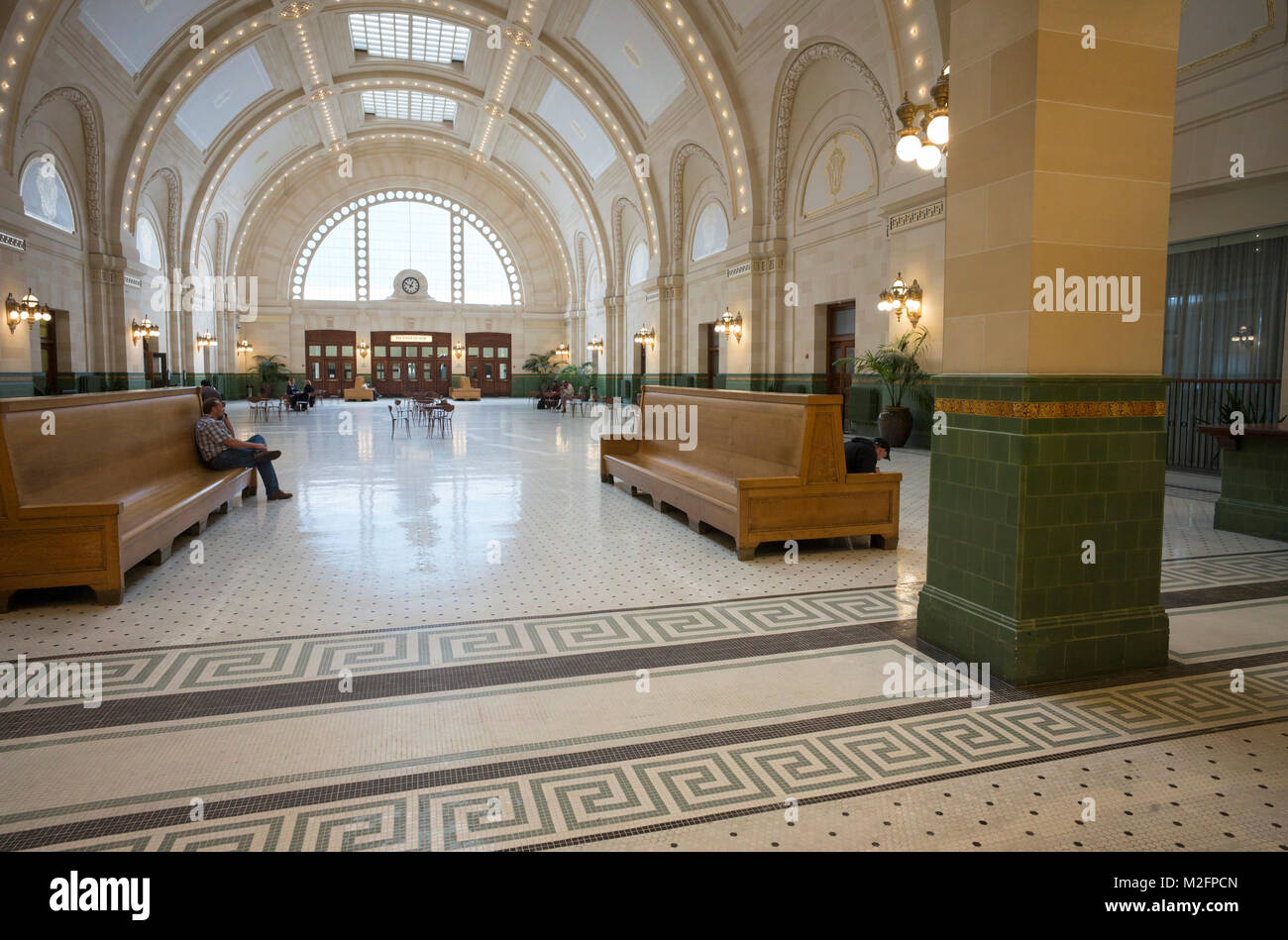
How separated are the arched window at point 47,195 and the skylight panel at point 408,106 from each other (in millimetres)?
14169

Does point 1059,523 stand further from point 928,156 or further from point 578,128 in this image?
point 578,128

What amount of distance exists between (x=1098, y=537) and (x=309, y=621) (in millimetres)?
4200

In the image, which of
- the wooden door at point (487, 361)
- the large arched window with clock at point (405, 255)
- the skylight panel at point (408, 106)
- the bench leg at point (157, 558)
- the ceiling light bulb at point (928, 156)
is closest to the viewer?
the bench leg at point (157, 558)

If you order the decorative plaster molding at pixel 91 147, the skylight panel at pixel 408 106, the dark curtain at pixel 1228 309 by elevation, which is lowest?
the dark curtain at pixel 1228 309

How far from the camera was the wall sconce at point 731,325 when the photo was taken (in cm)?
1956

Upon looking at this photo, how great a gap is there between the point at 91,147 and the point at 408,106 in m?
15.3

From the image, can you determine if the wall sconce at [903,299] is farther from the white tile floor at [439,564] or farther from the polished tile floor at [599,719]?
the polished tile floor at [599,719]

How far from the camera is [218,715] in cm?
335

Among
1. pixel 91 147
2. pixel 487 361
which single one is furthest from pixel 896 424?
pixel 487 361

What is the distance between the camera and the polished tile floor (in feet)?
8.32

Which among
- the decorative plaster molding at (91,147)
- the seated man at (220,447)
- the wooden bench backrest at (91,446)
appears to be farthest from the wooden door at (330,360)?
the wooden bench backrest at (91,446)

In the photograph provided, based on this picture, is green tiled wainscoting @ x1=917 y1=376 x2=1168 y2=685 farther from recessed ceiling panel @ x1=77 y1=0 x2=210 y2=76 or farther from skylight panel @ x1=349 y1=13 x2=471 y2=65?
skylight panel @ x1=349 y1=13 x2=471 y2=65

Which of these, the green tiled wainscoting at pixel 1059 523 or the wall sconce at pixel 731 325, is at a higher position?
the wall sconce at pixel 731 325

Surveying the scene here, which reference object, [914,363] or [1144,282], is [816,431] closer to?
[1144,282]
